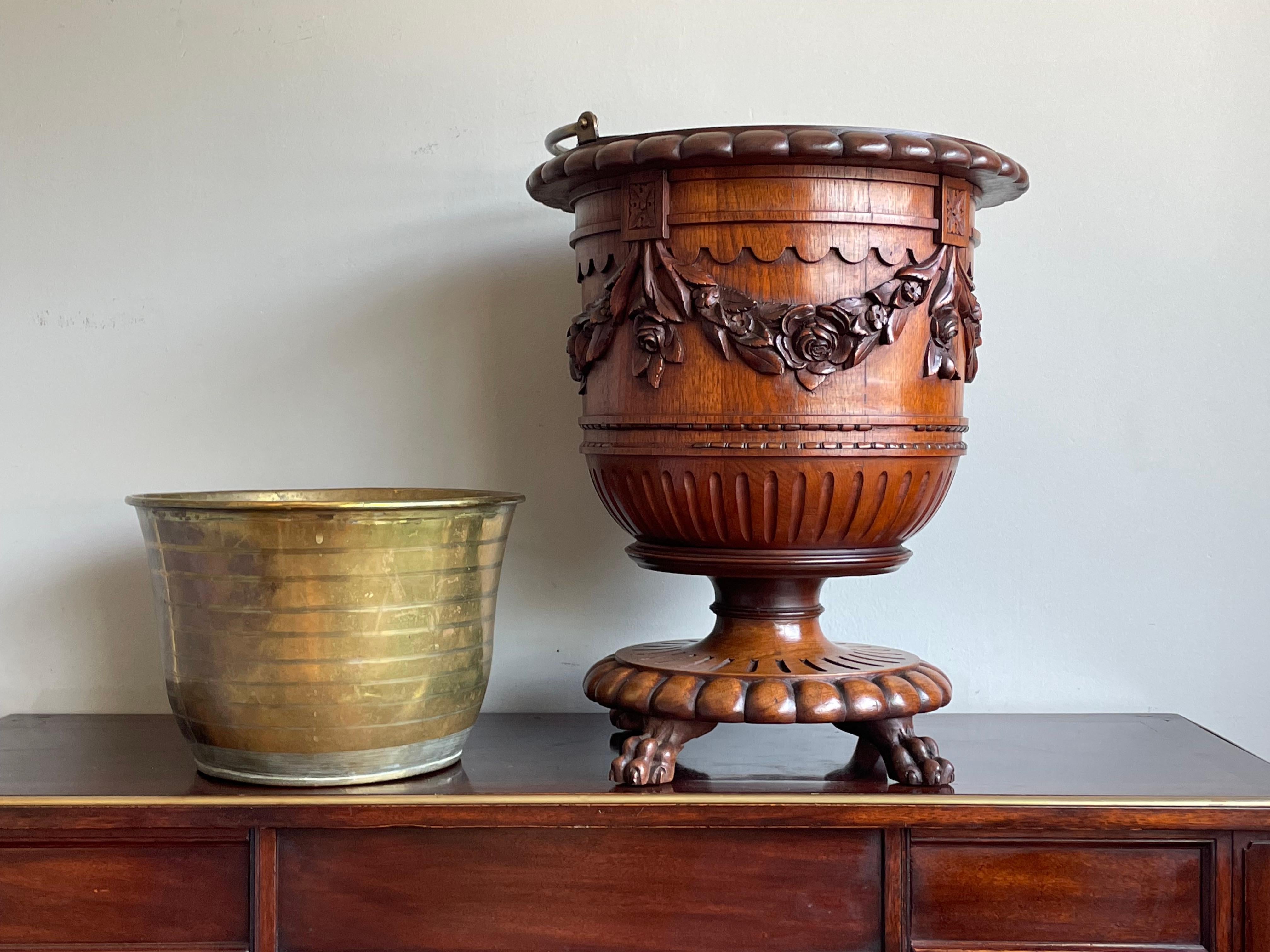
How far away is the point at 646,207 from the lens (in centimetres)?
123

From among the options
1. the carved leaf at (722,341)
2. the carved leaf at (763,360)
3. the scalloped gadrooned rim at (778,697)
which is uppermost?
the carved leaf at (722,341)

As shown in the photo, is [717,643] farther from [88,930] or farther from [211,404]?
[211,404]

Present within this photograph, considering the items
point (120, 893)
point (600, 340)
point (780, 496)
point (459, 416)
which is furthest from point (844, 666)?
point (120, 893)

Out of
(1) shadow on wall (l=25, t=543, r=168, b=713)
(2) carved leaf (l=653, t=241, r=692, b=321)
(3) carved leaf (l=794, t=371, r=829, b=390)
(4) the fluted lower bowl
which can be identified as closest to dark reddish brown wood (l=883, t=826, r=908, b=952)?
(4) the fluted lower bowl

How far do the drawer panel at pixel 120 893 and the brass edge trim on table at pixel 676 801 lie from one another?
0.06 metres

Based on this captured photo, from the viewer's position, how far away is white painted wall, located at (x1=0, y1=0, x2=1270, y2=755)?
64.9 inches

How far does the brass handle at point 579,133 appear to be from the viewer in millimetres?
1327

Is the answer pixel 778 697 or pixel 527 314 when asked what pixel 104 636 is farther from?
pixel 778 697

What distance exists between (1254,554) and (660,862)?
1.05 m

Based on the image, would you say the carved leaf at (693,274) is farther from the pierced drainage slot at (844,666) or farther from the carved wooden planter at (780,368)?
the pierced drainage slot at (844,666)

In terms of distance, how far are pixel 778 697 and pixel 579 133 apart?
0.71 metres

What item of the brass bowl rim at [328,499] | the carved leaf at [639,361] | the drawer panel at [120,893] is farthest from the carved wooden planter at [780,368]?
the drawer panel at [120,893]

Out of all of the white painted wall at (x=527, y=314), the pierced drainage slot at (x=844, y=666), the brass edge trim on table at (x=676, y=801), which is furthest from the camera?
the white painted wall at (x=527, y=314)

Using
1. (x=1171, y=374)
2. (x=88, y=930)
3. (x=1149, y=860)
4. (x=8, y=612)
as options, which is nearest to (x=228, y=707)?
(x=88, y=930)
